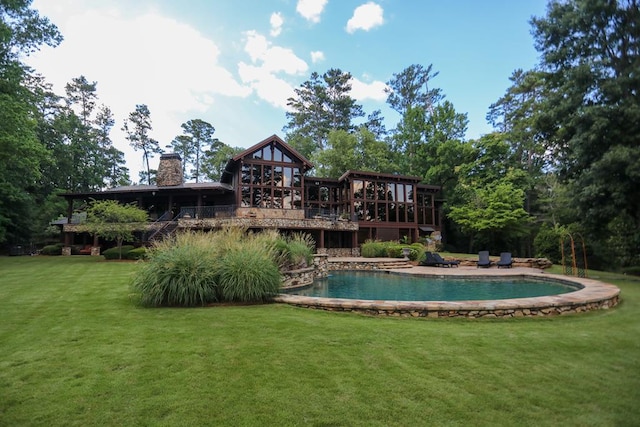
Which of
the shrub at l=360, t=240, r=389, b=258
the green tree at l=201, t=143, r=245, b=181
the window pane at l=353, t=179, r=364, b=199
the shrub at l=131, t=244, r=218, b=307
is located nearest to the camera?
the shrub at l=131, t=244, r=218, b=307

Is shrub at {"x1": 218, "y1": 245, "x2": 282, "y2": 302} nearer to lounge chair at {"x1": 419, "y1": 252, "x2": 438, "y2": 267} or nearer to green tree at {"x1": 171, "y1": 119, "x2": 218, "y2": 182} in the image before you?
lounge chair at {"x1": 419, "y1": 252, "x2": 438, "y2": 267}

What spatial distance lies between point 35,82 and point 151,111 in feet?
34.8

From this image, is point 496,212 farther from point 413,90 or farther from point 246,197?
point 413,90

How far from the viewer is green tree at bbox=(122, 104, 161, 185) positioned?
35.0m

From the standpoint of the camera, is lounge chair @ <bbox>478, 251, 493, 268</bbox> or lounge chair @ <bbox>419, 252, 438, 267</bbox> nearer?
lounge chair @ <bbox>478, 251, 493, 268</bbox>

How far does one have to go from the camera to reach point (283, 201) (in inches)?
813

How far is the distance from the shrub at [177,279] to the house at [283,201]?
34.3 feet

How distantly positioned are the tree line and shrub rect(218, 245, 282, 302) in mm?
5964

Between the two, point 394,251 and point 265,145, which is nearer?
point 394,251

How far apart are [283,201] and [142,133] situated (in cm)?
2402

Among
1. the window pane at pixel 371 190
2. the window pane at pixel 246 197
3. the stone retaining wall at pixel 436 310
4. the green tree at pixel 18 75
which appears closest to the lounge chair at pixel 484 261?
the window pane at pixel 371 190

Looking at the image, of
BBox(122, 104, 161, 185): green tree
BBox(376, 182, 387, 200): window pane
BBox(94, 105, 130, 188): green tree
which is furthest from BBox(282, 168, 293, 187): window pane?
BBox(122, 104, 161, 185): green tree

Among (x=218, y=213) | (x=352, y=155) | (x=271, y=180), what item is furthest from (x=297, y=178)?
(x=352, y=155)

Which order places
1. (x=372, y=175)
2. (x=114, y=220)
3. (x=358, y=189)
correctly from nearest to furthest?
1. (x=114, y=220)
2. (x=372, y=175)
3. (x=358, y=189)
